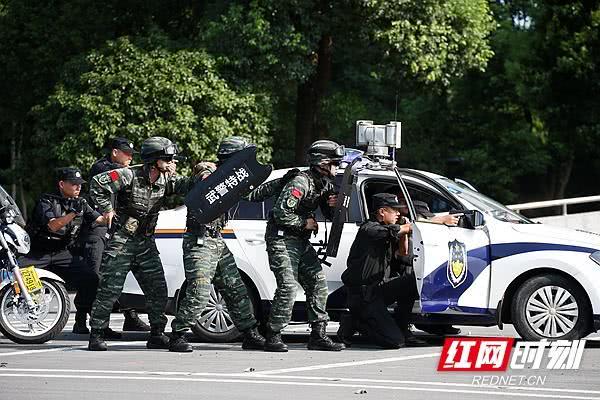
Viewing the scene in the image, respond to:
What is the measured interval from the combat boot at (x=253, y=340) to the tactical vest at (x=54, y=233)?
2.20 m

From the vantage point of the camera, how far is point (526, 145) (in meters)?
42.0

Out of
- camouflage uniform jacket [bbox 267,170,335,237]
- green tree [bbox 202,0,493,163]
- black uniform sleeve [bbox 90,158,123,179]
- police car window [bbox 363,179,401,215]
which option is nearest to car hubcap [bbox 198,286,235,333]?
camouflage uniform jacket [bbox 267,170,335,237]

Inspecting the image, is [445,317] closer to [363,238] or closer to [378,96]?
[363,238]

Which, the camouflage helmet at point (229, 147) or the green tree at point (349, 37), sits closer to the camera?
the camouflage helmet at point (229, 147)

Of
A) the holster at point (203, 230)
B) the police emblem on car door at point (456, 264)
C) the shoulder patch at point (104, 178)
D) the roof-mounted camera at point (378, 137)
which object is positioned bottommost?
the police emblem on car door at point (456, 264)

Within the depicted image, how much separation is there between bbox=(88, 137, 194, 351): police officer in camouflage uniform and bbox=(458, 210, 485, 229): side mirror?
2.37 meters

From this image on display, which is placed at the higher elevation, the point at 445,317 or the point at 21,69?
the point at 21,69

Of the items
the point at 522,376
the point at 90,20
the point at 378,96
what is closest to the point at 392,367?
the point at 522,376

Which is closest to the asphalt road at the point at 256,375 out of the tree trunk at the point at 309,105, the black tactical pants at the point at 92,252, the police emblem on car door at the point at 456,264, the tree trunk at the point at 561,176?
the police emblem on car door at the point at 456,264

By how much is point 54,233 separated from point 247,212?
6.20 feet

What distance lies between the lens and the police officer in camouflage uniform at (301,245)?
1201 cm

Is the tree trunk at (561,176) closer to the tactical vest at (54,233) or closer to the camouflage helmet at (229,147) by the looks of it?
the tactical vest at (54,233)

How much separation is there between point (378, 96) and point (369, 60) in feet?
37.1

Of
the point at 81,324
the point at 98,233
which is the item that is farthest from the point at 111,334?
the point at 98,233
